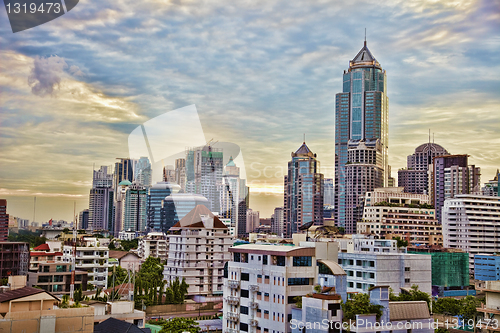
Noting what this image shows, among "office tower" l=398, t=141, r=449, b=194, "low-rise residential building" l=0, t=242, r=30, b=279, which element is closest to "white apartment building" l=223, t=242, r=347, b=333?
"low-rise residential building" l=0, t=242, r=30, b=279

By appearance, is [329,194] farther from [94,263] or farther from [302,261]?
[302,261]

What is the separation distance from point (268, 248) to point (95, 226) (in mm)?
109577

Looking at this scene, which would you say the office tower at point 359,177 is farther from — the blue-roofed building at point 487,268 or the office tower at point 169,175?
the blue-roofed building at point 487,268

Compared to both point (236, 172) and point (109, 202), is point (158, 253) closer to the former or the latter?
point (236, 172)

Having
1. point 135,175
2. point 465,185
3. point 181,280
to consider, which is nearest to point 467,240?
point 465,185

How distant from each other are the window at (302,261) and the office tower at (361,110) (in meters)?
73.1

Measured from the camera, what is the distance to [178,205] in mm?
78250

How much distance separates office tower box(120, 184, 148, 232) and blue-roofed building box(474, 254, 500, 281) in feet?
251

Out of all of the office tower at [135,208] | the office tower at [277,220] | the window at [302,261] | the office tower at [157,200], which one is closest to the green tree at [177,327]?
the window at [302,261]

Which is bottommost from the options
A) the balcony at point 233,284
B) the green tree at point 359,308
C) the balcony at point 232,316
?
the balcony at point 232,316

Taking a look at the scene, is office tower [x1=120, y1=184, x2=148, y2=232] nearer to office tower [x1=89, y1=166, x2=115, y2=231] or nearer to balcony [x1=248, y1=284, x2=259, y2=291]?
Result: office tower [x1=89, y1=166, x2=115, y2=231]

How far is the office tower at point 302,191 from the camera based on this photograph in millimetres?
93938

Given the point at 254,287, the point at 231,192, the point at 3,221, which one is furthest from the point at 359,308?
the point at 231,192

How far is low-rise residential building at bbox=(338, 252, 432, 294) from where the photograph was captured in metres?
28.9
